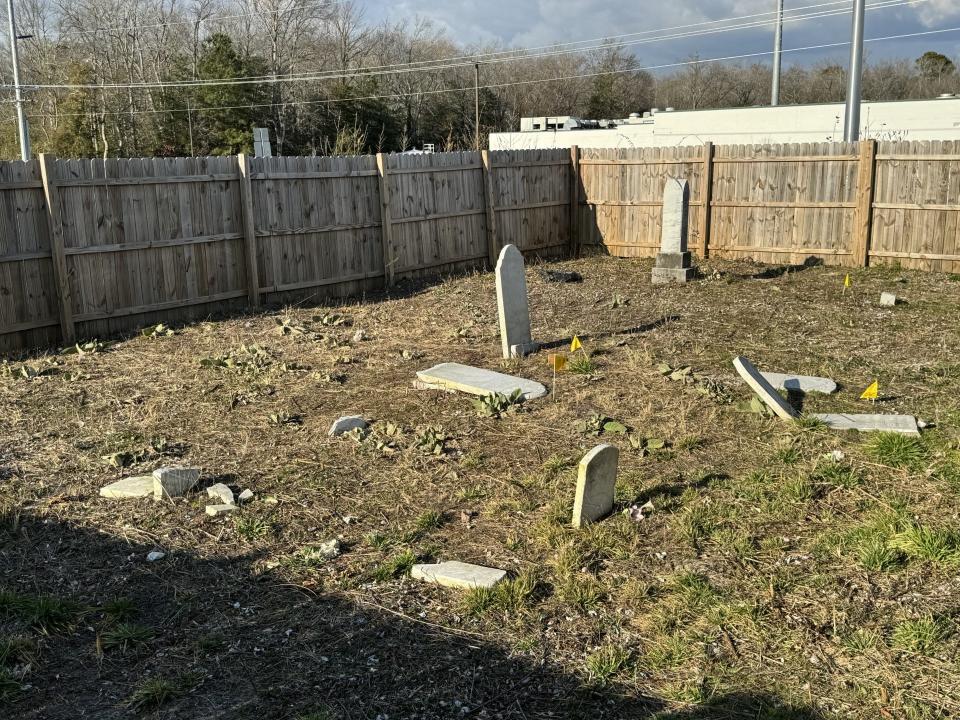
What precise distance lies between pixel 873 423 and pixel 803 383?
121cm

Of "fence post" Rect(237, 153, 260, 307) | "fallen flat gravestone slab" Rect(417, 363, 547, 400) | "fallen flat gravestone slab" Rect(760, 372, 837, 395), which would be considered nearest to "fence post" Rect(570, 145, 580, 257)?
"fence post" Rect(237, 153, 260, 307)

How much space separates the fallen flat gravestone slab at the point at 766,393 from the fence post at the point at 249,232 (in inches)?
279

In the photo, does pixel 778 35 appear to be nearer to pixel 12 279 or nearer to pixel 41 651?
pixel 12 279

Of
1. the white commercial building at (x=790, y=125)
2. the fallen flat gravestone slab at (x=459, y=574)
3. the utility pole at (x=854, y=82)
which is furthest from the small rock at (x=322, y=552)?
the white commercial building at (x=790, y=125)

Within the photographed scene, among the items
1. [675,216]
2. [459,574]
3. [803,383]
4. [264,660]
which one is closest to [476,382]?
[803,383]

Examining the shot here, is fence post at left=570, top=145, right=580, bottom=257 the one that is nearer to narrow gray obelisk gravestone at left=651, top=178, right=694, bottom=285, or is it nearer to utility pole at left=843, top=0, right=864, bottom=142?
narrow gray obelisk gravestone at left=651, top=178, right=694, bottom=285

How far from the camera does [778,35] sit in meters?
33.7

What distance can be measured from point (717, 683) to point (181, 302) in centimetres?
918

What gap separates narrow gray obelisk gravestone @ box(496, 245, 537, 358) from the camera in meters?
8.71

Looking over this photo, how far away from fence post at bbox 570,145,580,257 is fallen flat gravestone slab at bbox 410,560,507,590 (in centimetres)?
1302

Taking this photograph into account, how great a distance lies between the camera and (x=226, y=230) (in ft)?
38.1

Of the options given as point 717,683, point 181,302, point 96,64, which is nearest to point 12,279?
point 181,302

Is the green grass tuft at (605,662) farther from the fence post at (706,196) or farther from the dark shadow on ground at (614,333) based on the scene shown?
the fence post at (706,196)

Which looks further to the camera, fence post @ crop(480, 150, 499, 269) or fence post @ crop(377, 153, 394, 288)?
fence post @ crop(480, 150, 499, 269)
